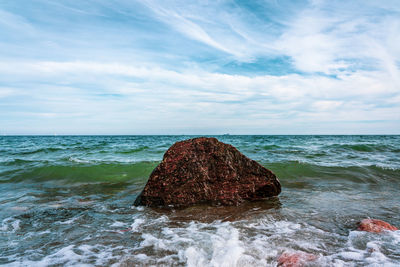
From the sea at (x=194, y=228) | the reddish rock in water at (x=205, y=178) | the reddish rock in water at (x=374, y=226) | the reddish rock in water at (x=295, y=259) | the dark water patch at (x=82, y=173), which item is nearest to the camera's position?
the reddish rock in water at (x=295, y=259)

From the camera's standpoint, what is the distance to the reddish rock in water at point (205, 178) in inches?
192

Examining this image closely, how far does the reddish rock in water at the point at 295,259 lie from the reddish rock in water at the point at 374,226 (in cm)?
134

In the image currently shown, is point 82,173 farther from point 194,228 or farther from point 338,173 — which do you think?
point 338,173

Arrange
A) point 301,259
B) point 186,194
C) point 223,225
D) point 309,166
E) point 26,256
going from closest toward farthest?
1. point 301,259
2. point 26,256
3. point 223,225
4. point 186,194
5. point 309,166

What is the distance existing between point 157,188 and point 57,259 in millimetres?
2250

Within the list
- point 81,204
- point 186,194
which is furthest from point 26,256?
point 186,194

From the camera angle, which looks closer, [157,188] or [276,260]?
[276,260]

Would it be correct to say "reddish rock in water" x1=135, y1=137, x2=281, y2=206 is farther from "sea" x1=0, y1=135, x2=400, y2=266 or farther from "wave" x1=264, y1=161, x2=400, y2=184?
"wave" x1=264, y1=161, x2=400, y2=184

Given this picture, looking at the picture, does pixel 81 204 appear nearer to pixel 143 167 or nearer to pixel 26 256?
pixel 26 256

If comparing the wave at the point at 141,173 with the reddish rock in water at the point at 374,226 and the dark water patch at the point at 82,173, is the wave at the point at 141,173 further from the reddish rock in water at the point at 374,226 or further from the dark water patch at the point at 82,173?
the reddish rock in water at the point at 374,226

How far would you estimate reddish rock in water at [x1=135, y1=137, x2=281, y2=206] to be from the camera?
4.88 m

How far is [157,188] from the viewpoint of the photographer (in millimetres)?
4891

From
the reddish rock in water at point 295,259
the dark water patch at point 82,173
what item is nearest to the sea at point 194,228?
the reddish rock in water at point 295,259

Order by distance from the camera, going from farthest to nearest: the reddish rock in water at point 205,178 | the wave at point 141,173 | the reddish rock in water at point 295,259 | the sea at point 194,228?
the wave at point 141,173 < the reddish rock in water at point 205,178 < the sea at point 194,228 < the reddish rock in water at point 295,259
